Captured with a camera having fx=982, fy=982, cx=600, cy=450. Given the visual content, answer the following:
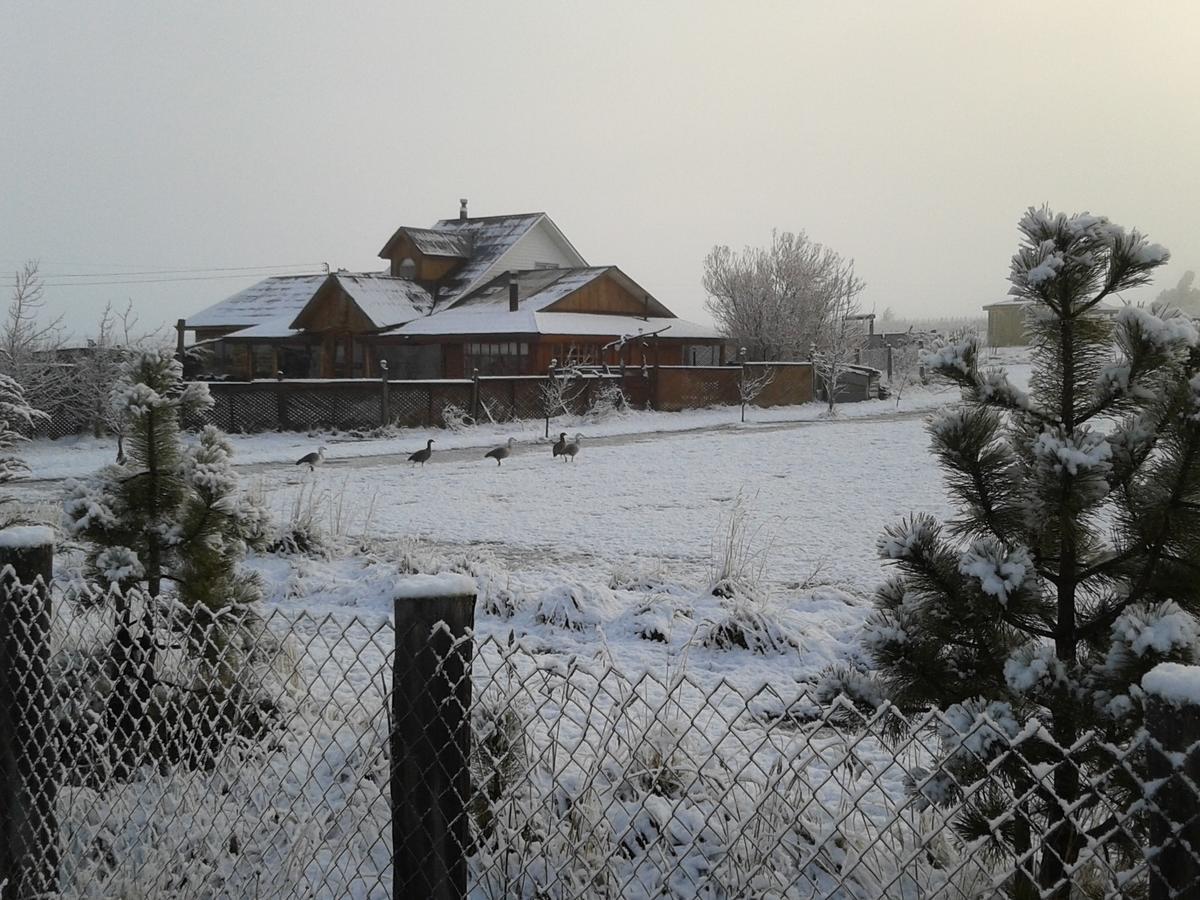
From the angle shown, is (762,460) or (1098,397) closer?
(1098,397)

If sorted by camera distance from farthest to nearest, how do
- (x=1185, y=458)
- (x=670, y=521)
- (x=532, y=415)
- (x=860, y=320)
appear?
1. (x=860, y=320)
2. (x=532, y=415)
3. (x=670, y=521)
4. (x=1185, y=458)

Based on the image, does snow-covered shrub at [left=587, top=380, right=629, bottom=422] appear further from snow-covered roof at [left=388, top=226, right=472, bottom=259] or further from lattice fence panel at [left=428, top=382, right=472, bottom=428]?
snow-covered roof at [left=388, top=226, right=472, bottom=259]

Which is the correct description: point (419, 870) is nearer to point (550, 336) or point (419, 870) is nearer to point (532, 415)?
point (532, 415)

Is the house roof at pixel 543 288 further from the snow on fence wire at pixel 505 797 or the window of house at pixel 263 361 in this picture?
the snow on fence wire at pixel 505 797

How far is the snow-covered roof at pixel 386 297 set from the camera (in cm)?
3425

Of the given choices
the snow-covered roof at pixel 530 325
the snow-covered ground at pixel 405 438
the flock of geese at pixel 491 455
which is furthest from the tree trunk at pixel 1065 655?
the snow-covered roof at pixel 530 325

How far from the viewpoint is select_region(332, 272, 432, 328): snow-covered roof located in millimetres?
34250

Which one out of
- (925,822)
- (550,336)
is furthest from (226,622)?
(550,336)

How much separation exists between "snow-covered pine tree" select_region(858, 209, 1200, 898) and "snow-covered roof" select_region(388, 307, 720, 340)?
92.4ft

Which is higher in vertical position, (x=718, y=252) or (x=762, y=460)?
(x=718, y=252)

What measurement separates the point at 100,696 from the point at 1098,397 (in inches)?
147

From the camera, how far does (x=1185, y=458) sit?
2480 mm

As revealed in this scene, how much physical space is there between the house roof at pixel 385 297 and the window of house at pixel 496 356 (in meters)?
3.42

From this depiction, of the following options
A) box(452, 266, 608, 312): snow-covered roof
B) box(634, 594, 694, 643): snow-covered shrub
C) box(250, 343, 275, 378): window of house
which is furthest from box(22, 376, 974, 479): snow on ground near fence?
box(250, 343, 275, 378): window of house
